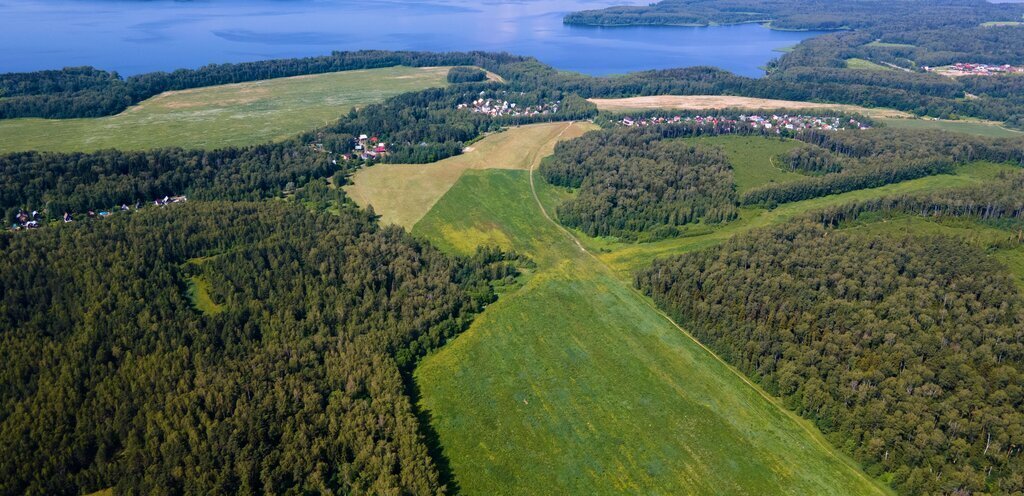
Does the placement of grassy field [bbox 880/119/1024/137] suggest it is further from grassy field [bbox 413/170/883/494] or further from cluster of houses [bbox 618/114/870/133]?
grassy field [bbox 413/170/883/494]

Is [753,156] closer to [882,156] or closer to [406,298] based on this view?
[882,156]

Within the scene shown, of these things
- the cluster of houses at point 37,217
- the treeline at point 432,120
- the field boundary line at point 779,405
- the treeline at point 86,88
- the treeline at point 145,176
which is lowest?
the field boundary line at point 779,405

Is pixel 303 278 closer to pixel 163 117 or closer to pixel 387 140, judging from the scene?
pixel 387 140

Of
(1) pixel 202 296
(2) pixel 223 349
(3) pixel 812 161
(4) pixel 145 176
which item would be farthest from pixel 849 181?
(4) pixel 145 176

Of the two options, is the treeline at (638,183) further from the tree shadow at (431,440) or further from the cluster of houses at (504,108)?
the tree shadow at (431,440)

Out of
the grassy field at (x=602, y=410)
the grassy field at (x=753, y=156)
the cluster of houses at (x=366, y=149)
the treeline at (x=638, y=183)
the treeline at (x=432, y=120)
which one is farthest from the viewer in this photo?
the treeline at (x=432, y=120)

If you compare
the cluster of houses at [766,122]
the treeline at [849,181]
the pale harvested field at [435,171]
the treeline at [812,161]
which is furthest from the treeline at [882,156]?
the pale harvested field at [435,171]

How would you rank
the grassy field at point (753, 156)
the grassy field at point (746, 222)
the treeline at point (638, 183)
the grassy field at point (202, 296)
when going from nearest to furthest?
the grassy field at point (202, 296), the grassy field at point (746, 222), the treeline at point (638, 183), the grassy field at point (753, 156)
